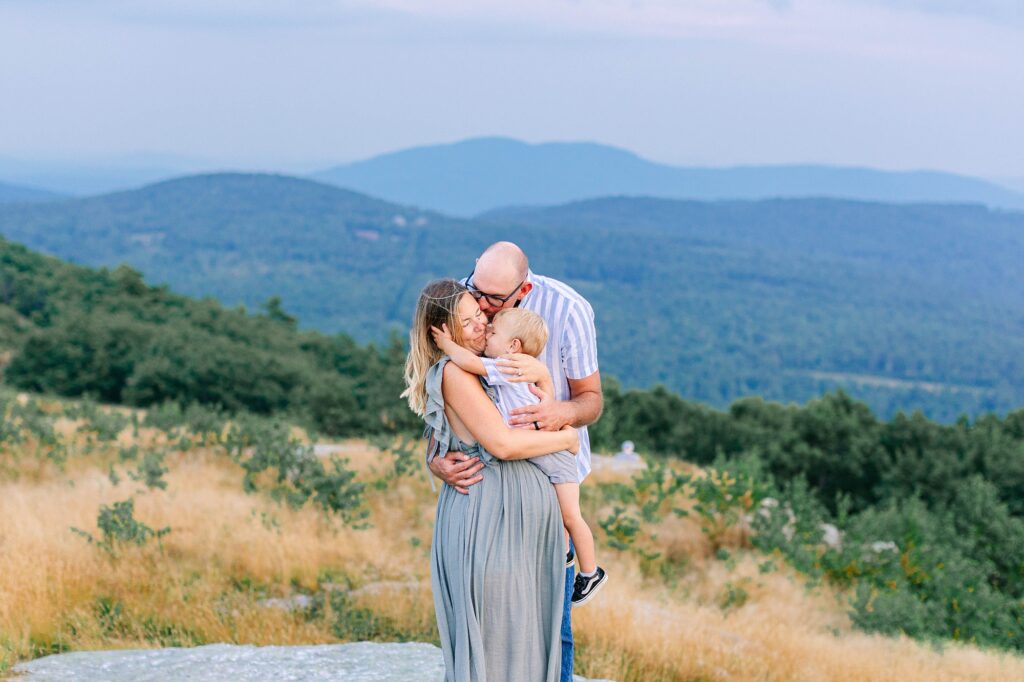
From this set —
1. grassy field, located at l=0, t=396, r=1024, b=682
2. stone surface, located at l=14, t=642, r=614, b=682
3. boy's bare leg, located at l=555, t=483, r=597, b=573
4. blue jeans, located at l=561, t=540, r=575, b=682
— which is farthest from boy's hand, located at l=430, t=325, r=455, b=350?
grassy field, located at l=0, t=396, r=1024, b=682

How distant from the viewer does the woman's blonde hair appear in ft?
10.9

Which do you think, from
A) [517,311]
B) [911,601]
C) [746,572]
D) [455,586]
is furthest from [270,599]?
[911,601]

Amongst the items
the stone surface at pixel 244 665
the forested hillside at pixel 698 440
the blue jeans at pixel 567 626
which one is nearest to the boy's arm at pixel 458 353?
the blue jeans at pixel 567 626

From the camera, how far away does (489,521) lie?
11.1ft

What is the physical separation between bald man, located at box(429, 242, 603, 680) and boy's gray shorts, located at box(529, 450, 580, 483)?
4.5 inches

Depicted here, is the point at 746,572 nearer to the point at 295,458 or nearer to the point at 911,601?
the point at 911,601

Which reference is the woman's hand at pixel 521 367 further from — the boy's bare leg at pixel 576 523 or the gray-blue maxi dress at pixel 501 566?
the boy's bare leg at pixel 576 523

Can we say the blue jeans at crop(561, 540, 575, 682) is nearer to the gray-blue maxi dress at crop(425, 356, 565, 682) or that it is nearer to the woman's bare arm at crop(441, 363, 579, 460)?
the gray-blue maxi dress at crop(425, 356, 565, 682)

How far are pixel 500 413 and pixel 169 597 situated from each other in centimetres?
352

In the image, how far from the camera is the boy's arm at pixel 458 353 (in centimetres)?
329

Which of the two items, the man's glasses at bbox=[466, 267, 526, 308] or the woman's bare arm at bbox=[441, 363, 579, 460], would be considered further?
the man's glasses at bbox=[466, 267, 526, 308]

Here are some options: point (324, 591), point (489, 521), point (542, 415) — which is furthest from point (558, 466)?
point (324, 591)

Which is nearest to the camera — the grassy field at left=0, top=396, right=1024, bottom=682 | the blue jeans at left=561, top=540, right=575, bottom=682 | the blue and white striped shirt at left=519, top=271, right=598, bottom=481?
the blue and white striped shirt at left=519, top=271, right=598, bottom=481

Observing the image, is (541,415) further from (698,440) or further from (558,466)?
(698,440)
